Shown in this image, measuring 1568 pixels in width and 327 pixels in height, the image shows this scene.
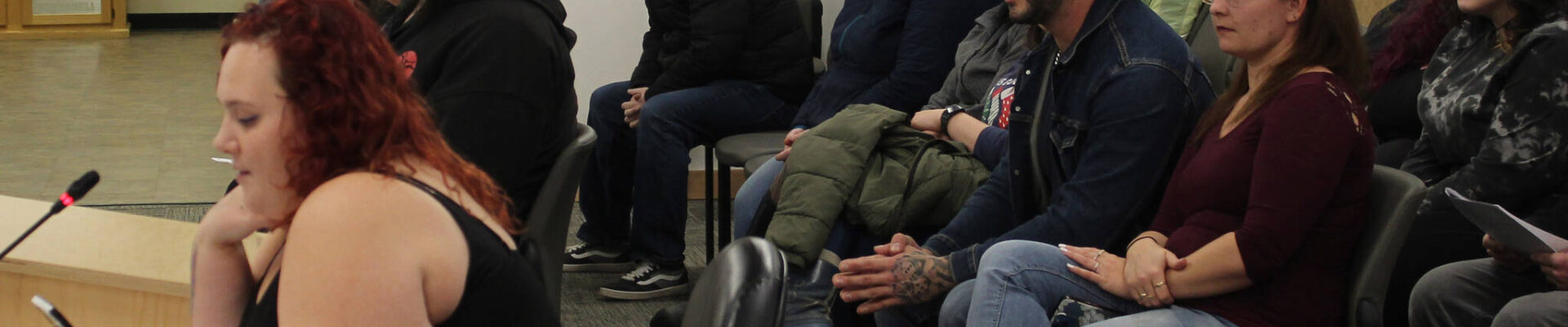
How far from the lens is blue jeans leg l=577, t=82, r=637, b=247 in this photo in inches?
152

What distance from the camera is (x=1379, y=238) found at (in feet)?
5.89

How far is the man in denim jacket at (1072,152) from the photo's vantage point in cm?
209

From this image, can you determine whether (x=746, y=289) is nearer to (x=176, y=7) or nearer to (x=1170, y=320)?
(x=1170, y=320)

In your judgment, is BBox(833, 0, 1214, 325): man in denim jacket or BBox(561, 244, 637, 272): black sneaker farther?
BBox(561, 244, 637, 272): black sneaker

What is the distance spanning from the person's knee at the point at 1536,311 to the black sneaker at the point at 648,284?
2075 millimetres

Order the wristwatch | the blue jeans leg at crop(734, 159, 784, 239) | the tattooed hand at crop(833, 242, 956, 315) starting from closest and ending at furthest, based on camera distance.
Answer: the tattooed hand at crop(833, 242, 956, 315), the wristwatch, the blue jeans leg at crop(734, 159, 784, 239)

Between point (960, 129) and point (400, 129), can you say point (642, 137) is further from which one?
point (400, 129)

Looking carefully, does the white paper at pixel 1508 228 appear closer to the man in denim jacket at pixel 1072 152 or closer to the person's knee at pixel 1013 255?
the man in denim jacket at pixel 1072 152

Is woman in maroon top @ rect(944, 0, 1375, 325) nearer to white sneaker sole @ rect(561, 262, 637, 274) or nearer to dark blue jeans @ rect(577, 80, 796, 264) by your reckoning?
dark blue jeans @ rect(577, 80, 796, 264)

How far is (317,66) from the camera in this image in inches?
48.9

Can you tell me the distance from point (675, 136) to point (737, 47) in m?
0.28

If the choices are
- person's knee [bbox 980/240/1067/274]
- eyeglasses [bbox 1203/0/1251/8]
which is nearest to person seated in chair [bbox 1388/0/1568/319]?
eyeglasses [bbox 1203/0/1251/8]

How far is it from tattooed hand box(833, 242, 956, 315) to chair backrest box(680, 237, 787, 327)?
923 millimetres

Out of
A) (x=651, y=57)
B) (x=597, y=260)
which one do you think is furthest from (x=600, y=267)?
(x=651, y=57)
